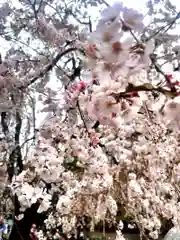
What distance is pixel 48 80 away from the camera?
374 centimetres

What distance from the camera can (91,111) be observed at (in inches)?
45.9

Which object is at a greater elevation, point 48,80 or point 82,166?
point 48,80

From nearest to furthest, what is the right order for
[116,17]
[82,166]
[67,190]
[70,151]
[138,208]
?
[116,17] → [70,151] → [82,166] → [67,190] → [138,208]

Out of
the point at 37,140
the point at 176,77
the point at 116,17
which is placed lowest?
the point at 176,77

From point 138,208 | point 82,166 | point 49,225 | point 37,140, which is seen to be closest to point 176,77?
point 37,140

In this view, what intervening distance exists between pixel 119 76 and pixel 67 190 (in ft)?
10.3

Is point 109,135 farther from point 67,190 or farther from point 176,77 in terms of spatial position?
point 176,77

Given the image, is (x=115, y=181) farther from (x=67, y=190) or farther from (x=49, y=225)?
(x=49, y=225)

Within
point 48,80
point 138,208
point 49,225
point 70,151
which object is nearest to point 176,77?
point 70,151

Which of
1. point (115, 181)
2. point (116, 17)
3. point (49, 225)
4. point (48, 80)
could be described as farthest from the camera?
point (49, 225)

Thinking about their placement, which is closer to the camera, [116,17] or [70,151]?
[116,17]

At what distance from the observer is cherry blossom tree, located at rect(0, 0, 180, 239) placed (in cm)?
100

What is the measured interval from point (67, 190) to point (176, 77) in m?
3.16

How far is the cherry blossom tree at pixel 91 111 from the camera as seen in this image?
1.00 m
